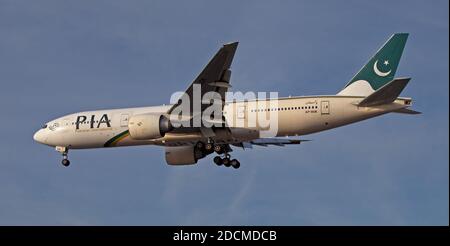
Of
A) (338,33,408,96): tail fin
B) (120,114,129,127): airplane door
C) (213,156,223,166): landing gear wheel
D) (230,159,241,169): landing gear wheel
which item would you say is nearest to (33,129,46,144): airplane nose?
(120,114,129,127): airplane door

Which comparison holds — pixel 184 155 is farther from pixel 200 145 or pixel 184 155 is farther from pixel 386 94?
pixel 386 94

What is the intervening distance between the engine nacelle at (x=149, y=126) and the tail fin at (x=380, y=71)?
10011mm

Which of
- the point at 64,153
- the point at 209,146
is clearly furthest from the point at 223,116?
the point at 64,153

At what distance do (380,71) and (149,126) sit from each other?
42.6ft

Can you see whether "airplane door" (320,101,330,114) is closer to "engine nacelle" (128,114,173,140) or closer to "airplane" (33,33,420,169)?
"airplane" (33,33,420,169)

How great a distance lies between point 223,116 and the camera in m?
40.2

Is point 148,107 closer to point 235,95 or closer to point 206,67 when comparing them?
point 235,95

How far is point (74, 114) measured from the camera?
4534 centimetres

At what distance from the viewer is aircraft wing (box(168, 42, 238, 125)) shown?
35000 millimetres

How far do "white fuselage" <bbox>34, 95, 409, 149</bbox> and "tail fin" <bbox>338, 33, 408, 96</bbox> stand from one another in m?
1.99

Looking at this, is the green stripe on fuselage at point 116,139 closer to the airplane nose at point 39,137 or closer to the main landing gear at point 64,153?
the main landing gear at point 64,153

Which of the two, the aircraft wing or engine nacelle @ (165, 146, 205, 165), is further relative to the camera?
engine nacelle @ (165, 146, 205, 165)

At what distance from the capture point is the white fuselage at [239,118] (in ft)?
130
